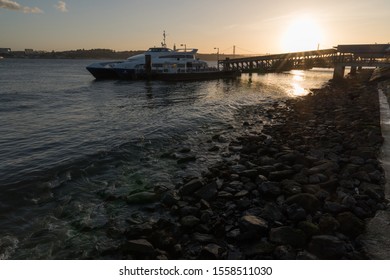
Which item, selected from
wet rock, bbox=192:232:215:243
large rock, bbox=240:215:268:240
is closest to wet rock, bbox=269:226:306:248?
large rock, bbox=240:215:268:240

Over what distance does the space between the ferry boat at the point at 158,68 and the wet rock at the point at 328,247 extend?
5571cm

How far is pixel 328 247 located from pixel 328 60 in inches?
2664

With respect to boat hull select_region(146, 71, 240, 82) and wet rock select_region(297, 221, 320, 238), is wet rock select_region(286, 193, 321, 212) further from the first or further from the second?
boat hull select_region(146, 71, 240, 82)

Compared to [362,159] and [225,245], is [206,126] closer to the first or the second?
[362,159]

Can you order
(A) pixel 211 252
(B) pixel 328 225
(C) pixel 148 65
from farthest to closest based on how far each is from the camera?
(C) pixel 148 65
(B) pixel 328 225
(A) pixel 211 252

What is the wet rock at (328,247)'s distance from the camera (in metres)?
5.85

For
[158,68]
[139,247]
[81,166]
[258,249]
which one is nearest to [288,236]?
[258,249]

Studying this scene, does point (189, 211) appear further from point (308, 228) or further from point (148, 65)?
point (148, 65)

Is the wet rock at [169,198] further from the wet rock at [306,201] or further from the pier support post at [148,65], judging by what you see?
the pier support post at [148,65]

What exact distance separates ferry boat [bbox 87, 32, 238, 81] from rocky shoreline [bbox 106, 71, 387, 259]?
4852 centimetres

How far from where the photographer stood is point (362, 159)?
10320mm

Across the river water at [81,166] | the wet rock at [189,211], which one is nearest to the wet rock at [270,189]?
the wet rock at [189,211]

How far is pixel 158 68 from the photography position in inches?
2381

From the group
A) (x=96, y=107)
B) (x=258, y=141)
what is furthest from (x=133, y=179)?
(x=96, y=107)
